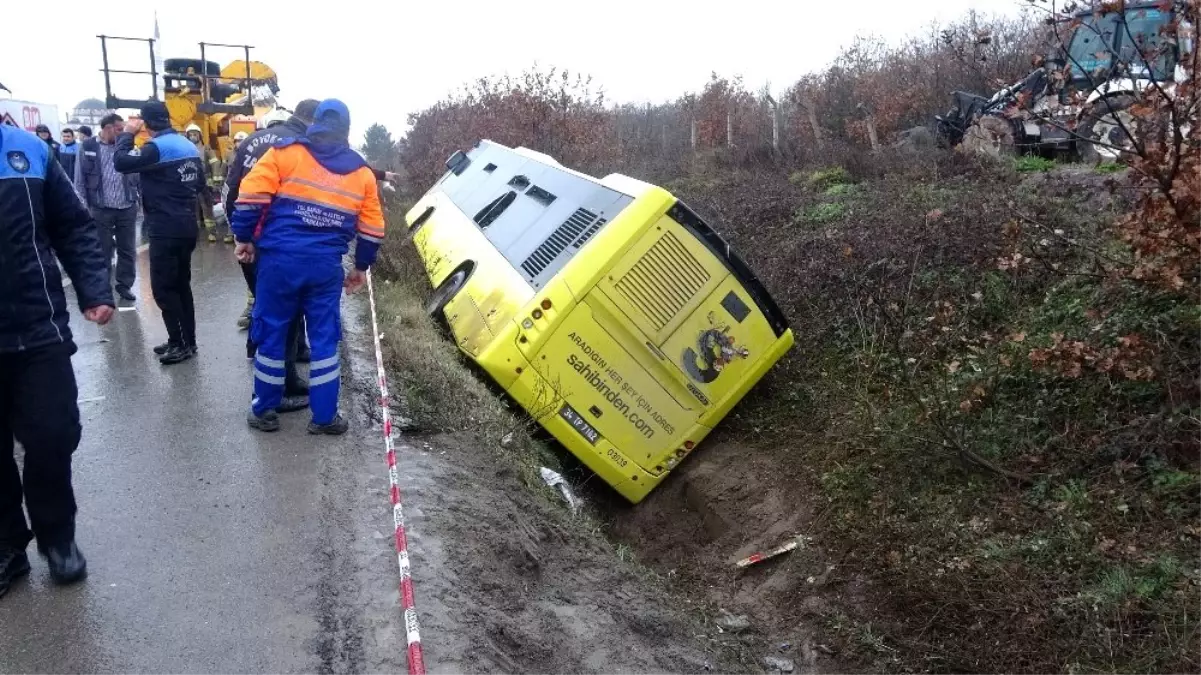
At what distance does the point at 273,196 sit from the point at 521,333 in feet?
6.21

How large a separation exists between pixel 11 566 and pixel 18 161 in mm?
1575

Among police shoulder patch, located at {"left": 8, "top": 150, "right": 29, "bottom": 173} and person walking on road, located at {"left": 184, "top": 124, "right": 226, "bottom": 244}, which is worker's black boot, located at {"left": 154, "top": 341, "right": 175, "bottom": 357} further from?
person walking on road, located at {"left": 184, "top": 124, "right": 226, "bottom": 244}

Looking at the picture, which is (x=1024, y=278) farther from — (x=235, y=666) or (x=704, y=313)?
(x=235, y=666)

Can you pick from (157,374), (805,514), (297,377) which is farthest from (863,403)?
(157,374)

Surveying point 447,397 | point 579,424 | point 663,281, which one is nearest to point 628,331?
point 663,281

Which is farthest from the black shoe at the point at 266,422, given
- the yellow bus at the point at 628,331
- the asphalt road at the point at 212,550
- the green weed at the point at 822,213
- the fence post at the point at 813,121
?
the fence post at the point at 813,121

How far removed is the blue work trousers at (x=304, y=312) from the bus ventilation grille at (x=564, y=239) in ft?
5.97

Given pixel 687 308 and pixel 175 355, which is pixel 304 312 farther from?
pixel 687 308

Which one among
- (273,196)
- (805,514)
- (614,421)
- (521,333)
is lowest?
(805,514)

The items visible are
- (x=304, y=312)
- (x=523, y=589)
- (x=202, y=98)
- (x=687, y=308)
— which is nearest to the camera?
(x=523, y=589)

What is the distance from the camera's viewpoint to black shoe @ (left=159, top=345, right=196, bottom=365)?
6.58 m

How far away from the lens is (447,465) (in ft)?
16.9

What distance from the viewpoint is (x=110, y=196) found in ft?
28.4

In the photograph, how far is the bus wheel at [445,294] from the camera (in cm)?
775
